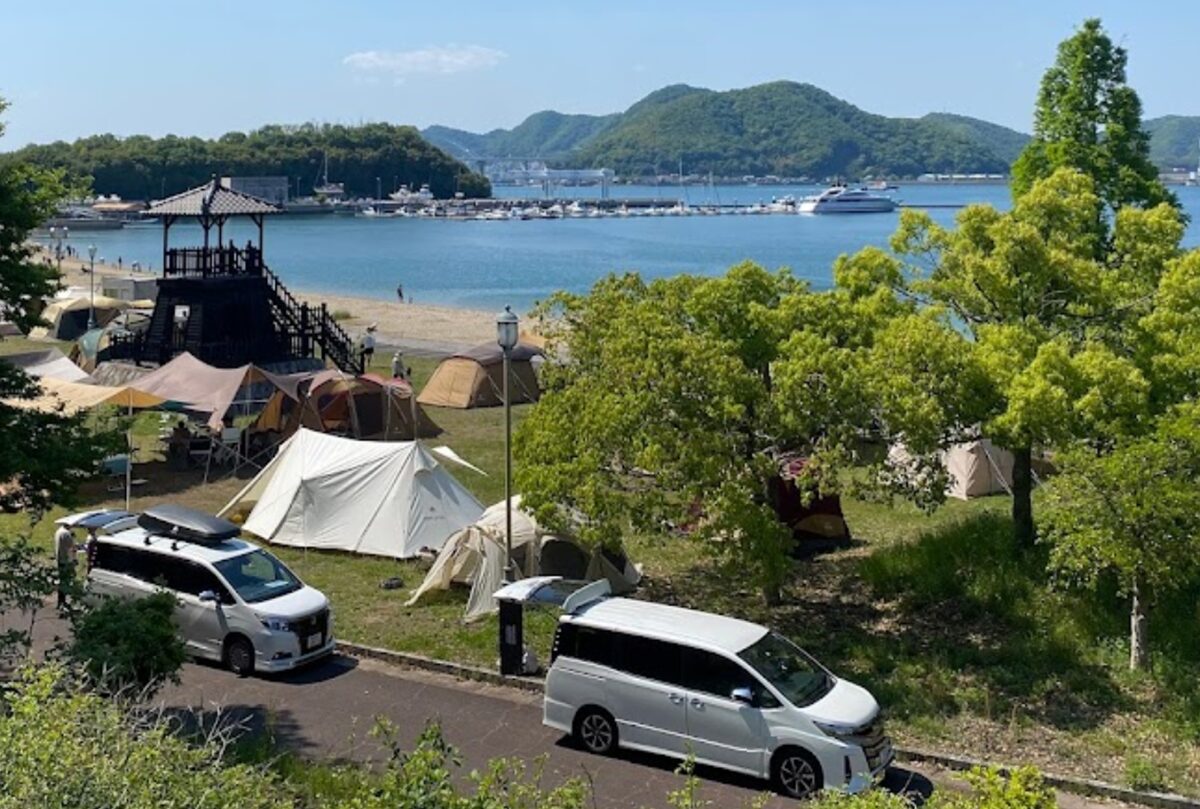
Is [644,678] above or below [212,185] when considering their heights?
below

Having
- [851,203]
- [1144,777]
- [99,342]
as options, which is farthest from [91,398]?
[851,203]

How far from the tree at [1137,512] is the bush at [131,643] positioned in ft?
29.5

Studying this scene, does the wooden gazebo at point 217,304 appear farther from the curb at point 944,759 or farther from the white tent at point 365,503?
the curb at point 944,759

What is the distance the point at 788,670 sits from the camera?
11.2m

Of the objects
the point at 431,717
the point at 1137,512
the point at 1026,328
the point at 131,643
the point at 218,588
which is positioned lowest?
the point at 431,717

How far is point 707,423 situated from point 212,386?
48.8 feet

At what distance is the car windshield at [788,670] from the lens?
35.7ft

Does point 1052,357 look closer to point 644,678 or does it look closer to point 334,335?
point 644,678

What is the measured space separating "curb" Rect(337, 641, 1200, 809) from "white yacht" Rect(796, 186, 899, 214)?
174m

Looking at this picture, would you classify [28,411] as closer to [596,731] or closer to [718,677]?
[596,731]

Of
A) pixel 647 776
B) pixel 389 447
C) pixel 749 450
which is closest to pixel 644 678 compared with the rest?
pixel 647 776

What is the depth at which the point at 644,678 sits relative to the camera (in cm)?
1126

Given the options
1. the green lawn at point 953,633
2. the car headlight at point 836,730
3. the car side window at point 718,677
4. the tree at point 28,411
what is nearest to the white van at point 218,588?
the green lawn at point 953,633

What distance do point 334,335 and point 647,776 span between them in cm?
2666
